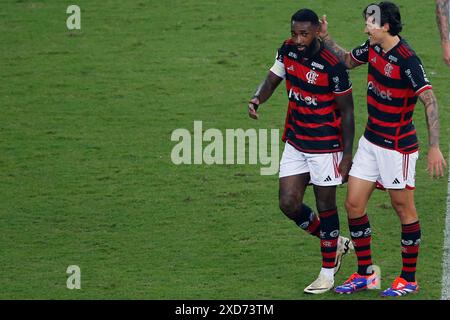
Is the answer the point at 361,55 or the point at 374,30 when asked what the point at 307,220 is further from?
the point at 374,30

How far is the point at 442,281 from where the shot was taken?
973 centimetres

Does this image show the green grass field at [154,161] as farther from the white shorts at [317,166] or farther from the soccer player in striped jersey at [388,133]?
A: the white shorts at [317,166]

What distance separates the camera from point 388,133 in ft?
30.2

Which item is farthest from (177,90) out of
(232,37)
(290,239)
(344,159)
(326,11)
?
(344,159)

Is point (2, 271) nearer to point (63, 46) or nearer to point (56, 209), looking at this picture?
point (56, 209)

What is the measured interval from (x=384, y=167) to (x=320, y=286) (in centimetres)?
109

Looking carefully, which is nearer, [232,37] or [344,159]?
[344,159]

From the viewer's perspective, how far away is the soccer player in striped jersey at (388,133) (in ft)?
29.5

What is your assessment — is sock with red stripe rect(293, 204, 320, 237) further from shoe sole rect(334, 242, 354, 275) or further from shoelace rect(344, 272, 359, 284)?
shoelace rect(344, 272, 359, 284)

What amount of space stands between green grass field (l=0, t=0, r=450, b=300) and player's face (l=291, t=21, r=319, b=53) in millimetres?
1993

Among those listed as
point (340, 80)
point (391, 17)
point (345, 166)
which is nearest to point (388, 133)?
point (345, 166)

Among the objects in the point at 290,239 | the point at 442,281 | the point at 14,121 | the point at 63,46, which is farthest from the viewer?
the point at 63,46
